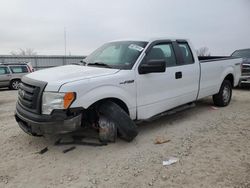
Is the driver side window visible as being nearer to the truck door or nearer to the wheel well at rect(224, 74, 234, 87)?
the wheel well at rect(224, 74, 234, 87)

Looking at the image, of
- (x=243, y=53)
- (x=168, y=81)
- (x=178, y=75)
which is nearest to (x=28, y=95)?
(x=168, y=81)

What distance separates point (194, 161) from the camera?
3.78m

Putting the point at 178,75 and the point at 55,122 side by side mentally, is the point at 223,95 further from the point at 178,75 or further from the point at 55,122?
the point at 55,122

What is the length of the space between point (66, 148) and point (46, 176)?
0.89 metres

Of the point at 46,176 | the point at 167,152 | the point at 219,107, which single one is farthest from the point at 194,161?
the point at 219,107

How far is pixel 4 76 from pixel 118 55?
12242 millimetres

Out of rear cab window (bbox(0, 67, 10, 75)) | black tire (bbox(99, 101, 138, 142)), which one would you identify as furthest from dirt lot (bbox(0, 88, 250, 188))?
rear cab window (bbox(0, 67, 10, 75))

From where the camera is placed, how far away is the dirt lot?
130 inches

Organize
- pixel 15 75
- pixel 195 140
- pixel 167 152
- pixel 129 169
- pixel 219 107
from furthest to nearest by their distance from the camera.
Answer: pixel 15 75 < pixel 219 107 < pixel 195 140 < pixel 167 152 < pixel 129 169

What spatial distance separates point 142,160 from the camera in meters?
3.85

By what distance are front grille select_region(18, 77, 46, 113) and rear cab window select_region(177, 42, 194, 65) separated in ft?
10.3

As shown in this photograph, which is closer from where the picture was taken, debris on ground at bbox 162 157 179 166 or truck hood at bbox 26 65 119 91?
debris on ground at bbox 162 157 179 166

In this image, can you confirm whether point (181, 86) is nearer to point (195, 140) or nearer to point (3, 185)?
point (195, 140)

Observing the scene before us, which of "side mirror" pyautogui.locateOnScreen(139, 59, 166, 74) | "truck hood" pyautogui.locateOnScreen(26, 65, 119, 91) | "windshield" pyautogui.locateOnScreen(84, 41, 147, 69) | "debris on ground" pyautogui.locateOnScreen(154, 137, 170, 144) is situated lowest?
"debris on ground" pyautogui.locateOnScreen(154, 137, 170, 144)
